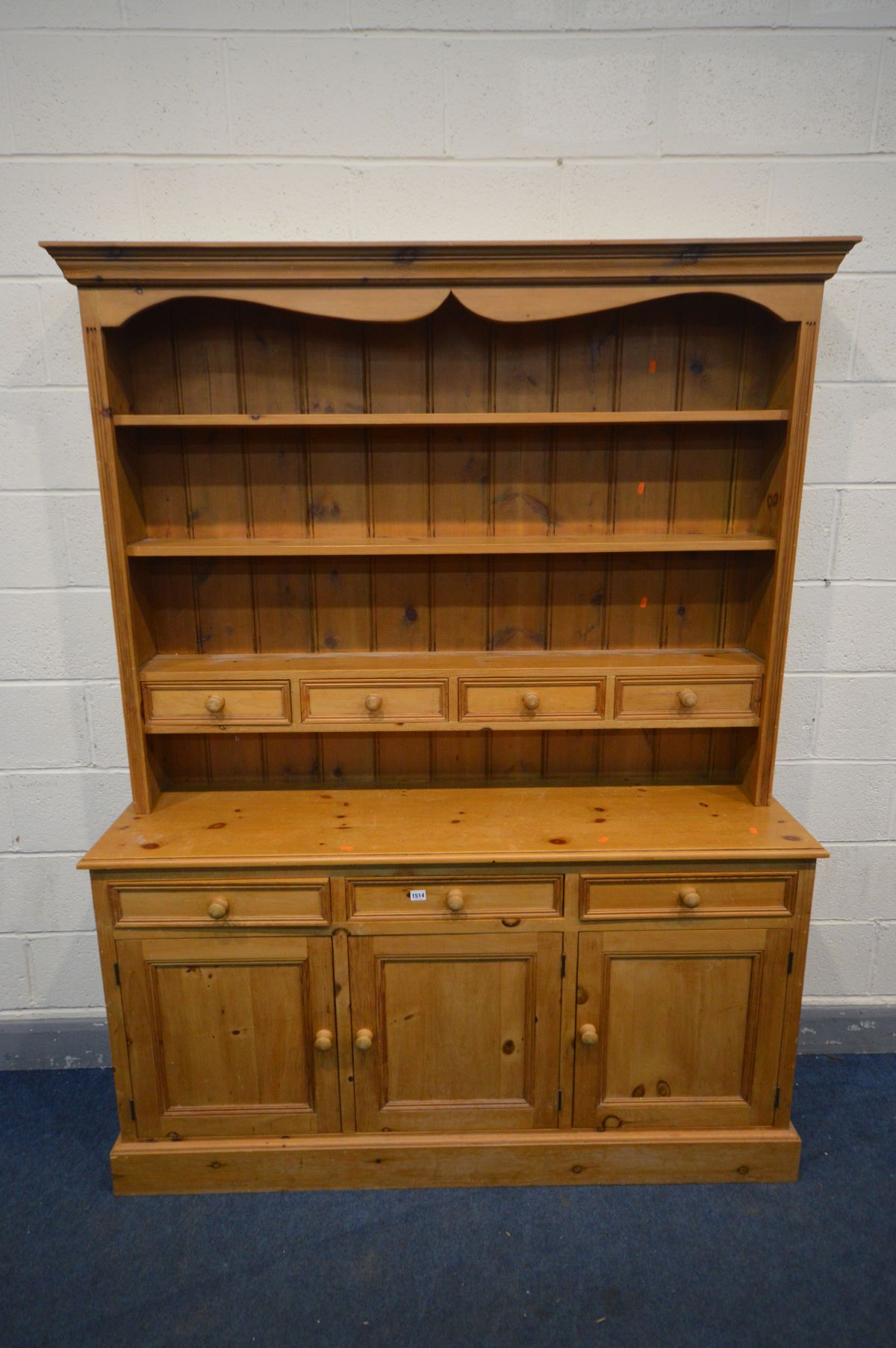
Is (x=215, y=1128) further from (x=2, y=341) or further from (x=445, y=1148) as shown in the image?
Answer: (x=2, y=341)

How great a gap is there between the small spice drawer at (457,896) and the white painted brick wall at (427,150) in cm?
108

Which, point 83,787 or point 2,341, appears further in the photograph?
point 83,787

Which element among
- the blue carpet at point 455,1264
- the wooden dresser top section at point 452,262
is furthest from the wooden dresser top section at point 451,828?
the wooden dresser top section at point 452,262

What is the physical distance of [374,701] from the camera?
193 centimetres

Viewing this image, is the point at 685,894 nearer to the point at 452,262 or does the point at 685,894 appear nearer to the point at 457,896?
the point at 457,896

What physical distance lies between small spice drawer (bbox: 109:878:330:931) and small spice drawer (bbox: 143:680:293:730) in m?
0.39

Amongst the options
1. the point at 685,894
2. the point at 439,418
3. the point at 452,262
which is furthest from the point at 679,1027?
the point at 452,262

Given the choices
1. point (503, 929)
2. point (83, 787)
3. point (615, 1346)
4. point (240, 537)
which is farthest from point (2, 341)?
point (615, 1346)

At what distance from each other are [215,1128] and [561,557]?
166cm

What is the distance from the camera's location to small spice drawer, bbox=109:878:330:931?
5.89 feet

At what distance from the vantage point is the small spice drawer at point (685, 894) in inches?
71.3

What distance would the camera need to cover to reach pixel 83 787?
7.34 feet

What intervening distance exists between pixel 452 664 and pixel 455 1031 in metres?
0.89

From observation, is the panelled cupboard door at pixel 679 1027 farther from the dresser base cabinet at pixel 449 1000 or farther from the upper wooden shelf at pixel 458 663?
the upper wooden shelf at pixel 458 663
